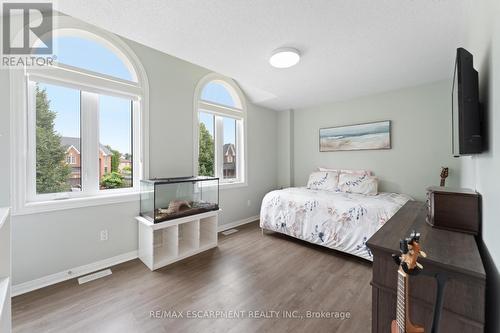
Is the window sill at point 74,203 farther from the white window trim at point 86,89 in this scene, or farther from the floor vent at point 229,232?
the floor vent at point 229,232

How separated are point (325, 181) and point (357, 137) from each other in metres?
0.96

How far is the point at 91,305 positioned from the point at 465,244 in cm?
262

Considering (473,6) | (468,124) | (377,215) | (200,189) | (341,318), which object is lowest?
(341,318)

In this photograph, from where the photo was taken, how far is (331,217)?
262cm

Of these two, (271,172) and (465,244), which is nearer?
(465,244)

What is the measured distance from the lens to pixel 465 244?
1.09 meters

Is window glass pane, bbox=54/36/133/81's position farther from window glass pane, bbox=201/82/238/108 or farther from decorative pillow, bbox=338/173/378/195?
decorative pillow, bbox=338/173/378/195

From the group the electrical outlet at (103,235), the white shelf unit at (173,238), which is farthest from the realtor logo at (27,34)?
the white shelf unit at (173,238)

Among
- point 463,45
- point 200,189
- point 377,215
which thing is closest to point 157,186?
point 200,189

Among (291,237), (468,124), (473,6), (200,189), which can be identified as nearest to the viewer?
(468,124)

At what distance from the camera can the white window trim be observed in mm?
1823

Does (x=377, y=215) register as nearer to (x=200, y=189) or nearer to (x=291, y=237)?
(x=291, y=237)

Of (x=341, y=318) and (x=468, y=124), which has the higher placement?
(x=468, y=124)

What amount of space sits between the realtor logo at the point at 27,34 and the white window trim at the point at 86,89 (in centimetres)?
9
